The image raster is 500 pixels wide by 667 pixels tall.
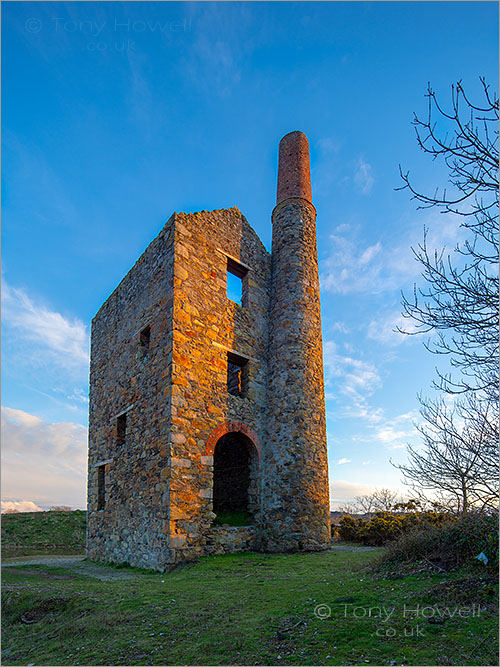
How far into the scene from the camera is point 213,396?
1056 cm

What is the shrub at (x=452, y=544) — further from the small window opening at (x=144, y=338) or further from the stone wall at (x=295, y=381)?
the small window opening at (x=144, y=338)

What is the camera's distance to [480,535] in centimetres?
539

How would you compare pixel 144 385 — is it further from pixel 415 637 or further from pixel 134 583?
pixel 415 637

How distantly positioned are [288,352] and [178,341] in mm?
3471

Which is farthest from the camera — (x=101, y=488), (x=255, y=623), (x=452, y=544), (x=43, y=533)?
(x=43, y=533)

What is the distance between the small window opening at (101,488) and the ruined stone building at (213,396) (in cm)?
3

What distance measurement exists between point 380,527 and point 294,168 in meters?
11.1

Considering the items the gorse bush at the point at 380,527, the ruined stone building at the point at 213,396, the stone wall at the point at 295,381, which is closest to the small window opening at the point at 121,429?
the ruined stone building at the point at 213,396

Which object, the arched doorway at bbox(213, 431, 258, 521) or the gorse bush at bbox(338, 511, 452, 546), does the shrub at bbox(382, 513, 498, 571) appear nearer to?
the gorse bush at bbox(338, 511, 452, 546)

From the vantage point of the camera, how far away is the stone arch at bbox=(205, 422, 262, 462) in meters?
10.1

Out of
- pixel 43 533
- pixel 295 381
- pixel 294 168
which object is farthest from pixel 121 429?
pixel 43 533

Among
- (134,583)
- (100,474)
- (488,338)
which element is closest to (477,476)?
(488,338)

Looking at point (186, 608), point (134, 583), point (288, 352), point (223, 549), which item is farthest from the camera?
point (288, 352)

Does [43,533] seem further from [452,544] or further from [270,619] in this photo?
[452,544]
